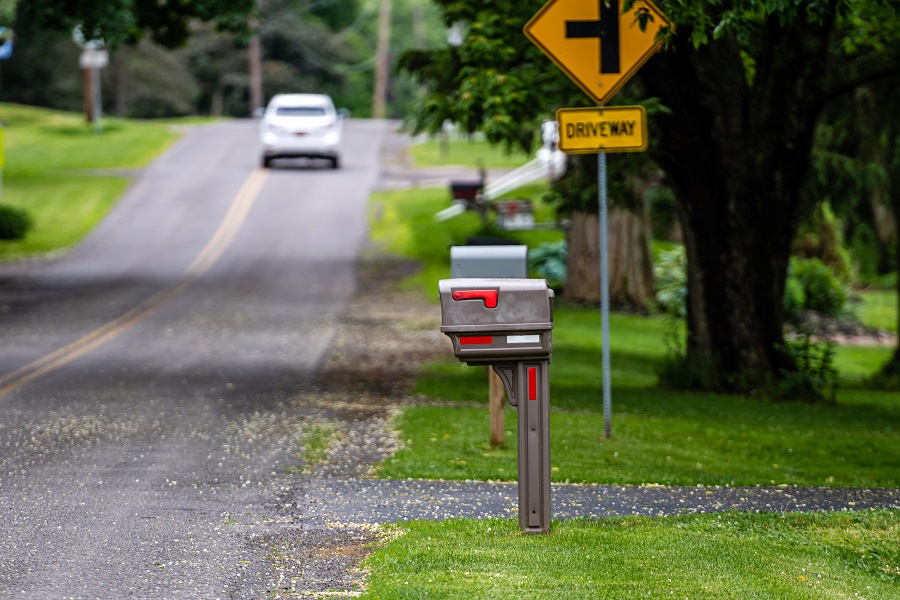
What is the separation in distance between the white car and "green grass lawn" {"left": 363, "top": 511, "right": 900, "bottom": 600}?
1272 inches

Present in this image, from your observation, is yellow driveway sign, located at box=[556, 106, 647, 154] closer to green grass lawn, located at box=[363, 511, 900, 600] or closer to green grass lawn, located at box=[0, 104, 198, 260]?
green grass lawn, located at box=[363, 511, 900, 600]

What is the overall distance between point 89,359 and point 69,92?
2079 inches

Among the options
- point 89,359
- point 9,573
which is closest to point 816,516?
point 9,573

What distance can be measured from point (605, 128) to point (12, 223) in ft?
75.4

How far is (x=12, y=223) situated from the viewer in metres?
30.9

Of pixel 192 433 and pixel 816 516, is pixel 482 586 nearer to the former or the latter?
pixel 816 516

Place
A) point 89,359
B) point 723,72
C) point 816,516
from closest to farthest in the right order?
point 816,516
point 723,72
point 89,359

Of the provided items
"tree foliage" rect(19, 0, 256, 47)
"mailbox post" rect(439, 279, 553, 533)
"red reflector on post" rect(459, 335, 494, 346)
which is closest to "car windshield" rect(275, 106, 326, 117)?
"tree foliage" rect(19, 0, 256, 47)

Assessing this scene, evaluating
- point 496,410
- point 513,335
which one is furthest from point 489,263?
point 513,335

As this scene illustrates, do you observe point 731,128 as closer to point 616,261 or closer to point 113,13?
point 113,13

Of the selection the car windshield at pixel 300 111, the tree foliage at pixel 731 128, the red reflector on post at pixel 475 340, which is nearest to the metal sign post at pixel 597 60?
the tree foliage at pixel 731 128

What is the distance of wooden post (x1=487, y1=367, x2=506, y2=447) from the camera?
34.5 ft

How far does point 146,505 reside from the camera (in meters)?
8.48

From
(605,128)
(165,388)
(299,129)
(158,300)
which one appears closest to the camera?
(605,128)
